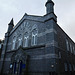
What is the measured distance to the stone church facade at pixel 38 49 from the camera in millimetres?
10258

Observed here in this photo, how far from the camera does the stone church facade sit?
10.3 meters

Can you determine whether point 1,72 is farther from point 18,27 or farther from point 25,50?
point 18,27

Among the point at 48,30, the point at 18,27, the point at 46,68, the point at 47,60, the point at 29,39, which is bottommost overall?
the point at 46,68

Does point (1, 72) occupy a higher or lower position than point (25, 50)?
lower

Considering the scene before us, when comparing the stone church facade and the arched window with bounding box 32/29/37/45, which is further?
the arched window with bounding box 32/29/37/45

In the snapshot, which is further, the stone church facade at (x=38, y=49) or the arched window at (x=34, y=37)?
the arched window at (x=34, y=37)

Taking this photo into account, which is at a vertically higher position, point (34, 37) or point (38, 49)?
point (34, 37)

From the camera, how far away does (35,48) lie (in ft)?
40.1

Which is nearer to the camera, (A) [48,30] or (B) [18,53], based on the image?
(A) [48,30]

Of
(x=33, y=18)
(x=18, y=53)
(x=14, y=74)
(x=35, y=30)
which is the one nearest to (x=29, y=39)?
(x=35, y=30)

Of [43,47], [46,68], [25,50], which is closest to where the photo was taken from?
[46,68]

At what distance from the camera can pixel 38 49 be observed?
11.8 meters

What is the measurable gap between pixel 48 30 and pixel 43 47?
8.93 ft

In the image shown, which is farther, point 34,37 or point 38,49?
point 34,37
